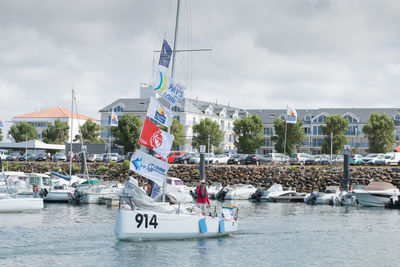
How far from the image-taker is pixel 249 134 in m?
113

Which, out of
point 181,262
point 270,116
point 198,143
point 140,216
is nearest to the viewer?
point 181,262

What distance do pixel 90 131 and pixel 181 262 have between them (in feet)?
367

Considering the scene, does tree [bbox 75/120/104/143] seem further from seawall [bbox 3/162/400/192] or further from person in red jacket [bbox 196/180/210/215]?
person in red jacket [bbox 196/180/210/215]

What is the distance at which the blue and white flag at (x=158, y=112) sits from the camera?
27.3 m

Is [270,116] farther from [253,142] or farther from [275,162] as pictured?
[275,162]

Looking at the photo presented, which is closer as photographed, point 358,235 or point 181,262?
point 181,262

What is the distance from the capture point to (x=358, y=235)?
33.3 m

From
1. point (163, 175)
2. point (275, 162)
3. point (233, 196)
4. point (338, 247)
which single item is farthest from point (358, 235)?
point (275, 162)

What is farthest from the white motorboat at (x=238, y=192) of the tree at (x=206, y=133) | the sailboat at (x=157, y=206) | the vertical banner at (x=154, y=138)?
the tree at (x=206, y=133)

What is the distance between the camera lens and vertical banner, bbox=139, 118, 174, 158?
2736cm

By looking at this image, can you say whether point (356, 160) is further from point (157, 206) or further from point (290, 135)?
point (157, 206)

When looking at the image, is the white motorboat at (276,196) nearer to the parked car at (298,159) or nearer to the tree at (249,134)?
the parked car at (298,159)

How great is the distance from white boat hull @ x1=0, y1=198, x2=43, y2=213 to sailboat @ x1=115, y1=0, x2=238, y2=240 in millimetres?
16065

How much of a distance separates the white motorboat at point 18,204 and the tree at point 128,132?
216ft
